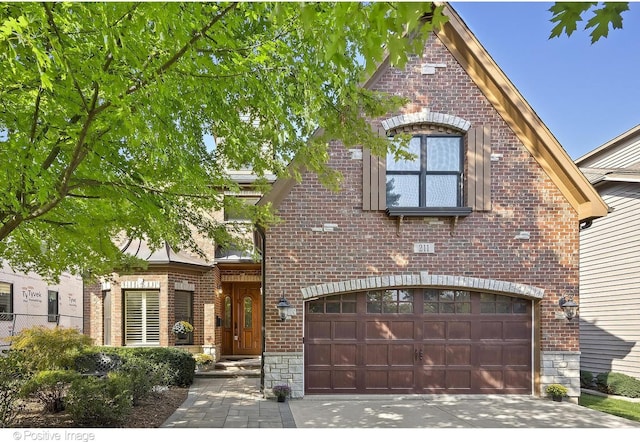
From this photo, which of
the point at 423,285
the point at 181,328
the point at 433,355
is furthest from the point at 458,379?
the point at 181,328

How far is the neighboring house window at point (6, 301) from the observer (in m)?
14.6

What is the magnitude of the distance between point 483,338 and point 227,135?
6.75 metres

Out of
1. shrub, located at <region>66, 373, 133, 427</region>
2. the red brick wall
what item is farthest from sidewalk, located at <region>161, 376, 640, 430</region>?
the red brick wall

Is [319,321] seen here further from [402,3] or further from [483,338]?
[402,3]

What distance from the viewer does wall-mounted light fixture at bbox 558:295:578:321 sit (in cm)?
964

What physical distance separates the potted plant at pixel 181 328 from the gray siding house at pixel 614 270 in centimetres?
1066

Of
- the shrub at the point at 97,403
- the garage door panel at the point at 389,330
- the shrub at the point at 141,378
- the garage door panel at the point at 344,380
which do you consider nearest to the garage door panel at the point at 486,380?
the garage door panel at the point at 389,330

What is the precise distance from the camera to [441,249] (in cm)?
986

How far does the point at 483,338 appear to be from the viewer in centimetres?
998

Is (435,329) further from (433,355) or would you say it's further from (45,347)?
(45,347)

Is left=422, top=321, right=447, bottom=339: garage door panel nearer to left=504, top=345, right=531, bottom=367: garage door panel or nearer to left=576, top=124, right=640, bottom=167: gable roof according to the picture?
left=504, top=345, right=531, bottom=367: garage door panel

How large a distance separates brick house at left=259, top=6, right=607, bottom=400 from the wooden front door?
22.1 feet

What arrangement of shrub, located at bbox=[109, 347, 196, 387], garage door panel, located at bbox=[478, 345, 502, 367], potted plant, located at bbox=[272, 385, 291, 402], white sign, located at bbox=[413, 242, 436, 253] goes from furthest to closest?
shrub, located at bbox=[109, 347, 196, 387]
garage door panel, located at bbox=[478, 345, 502, 367]
white sign, located at bbox=[413, 242, 436, 253]
potted plant, located at bbox=[272, 385, 291, 402]

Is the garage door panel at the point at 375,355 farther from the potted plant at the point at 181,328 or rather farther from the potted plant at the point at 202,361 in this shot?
the potted plant at the point at 181,328
